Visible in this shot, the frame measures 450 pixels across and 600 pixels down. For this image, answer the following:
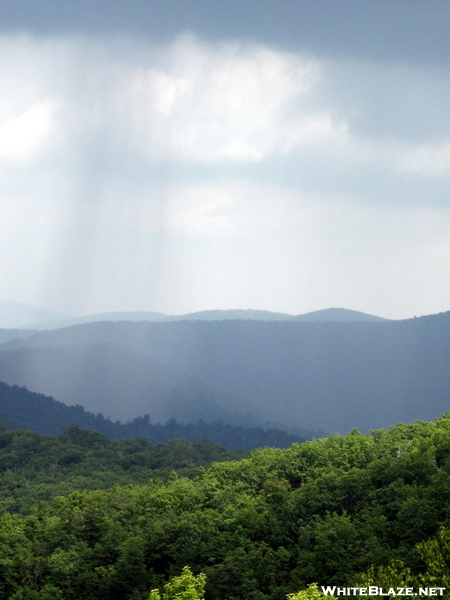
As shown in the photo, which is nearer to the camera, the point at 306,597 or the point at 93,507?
the point at 306,597

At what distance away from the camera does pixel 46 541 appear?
4975 centimetres

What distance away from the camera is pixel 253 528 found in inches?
1801

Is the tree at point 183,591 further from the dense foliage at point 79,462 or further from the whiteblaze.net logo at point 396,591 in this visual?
the dense foliage at point 79,462

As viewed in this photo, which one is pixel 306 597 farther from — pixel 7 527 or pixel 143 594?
pixel 7 527

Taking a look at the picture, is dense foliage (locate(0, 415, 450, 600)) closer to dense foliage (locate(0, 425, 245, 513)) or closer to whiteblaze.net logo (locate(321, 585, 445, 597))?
whiteblaze.net logo (locate(321, 585, 445, 597))

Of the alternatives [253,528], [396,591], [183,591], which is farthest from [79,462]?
[396,591]

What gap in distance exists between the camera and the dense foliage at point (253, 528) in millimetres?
39062

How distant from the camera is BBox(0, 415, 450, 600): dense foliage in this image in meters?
39.1

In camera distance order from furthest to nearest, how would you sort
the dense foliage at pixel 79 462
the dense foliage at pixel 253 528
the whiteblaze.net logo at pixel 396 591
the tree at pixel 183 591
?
the dense foliage at pixel 79 462 → the dense foliage at pixel 253 528 → the tree at pixel 183 591 → the whiteblaze.net logo at pixel 396 591

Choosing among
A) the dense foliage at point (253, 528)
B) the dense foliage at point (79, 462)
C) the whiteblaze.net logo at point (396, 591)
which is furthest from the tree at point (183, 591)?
the dense foliage at point (79, 462)

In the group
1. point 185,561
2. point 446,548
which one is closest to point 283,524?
point 185,561

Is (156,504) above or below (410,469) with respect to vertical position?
below

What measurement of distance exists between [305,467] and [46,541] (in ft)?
63.6

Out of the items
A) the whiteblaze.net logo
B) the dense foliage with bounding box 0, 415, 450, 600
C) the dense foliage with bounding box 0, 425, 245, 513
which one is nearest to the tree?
the whiteblaze.net logo
